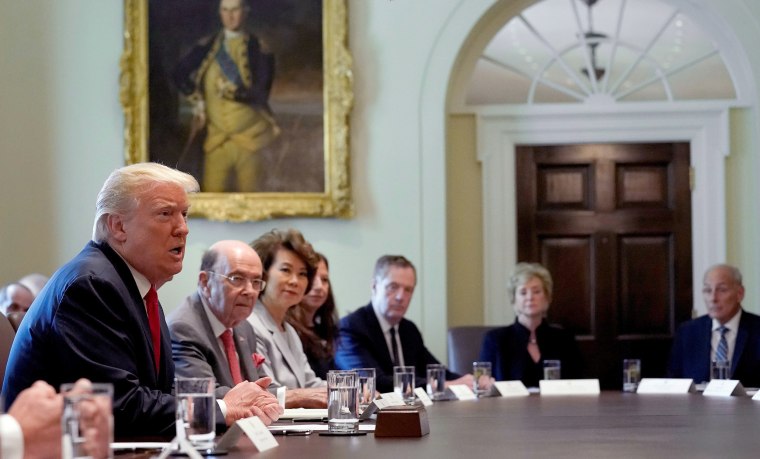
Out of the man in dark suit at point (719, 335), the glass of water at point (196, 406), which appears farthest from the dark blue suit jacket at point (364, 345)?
the glass of water at point (196, 406)

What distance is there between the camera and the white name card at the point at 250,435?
2.83m

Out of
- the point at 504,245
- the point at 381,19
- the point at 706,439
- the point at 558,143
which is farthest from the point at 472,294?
the point at 706,439

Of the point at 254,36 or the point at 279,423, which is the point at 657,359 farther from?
the point at 279,423

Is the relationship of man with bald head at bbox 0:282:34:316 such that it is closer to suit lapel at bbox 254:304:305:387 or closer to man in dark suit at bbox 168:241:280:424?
suit lapel at bbox 254:304:305:387

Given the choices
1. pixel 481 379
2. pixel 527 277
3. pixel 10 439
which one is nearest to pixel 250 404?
pixel 10 439

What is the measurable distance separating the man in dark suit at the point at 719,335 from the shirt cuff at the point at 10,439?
4.91 meters

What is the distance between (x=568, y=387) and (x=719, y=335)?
4.73 ft

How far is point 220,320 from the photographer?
171 inches

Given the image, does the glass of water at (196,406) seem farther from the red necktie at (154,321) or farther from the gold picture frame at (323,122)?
the gold picture frame at (323,122)

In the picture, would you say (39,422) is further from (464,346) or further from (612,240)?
(612,240)

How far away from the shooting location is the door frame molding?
7.89 m

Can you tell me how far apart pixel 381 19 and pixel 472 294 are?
74.1 inches

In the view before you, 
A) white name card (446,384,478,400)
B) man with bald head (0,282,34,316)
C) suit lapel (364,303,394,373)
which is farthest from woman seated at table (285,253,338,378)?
man with bald head (0,282,34,316)

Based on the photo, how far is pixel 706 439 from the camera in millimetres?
3209
